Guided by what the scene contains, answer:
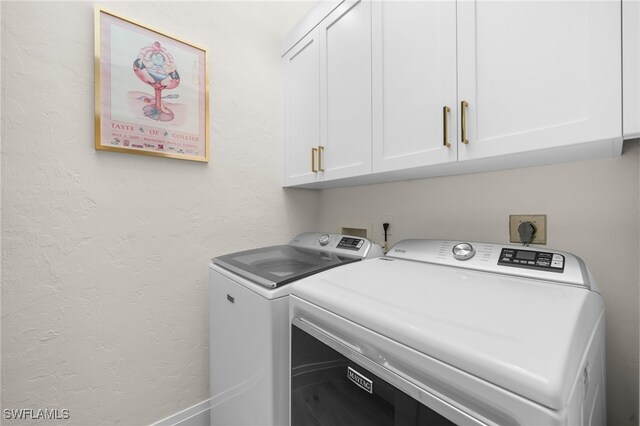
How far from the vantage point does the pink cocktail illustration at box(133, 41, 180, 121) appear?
4.32 feet

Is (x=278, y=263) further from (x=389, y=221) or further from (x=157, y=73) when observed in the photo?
(x=157, y=73)

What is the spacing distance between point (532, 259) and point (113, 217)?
5.38ft

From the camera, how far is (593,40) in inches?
26.4

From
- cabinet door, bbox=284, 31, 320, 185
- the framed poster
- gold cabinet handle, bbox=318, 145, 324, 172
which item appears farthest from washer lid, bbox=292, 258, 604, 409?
the framed poster

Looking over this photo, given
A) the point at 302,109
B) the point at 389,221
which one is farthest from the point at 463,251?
the point at 302,109

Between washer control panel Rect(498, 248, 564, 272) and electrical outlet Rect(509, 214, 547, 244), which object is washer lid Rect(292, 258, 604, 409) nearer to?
washer control panel Rect(498, 248, 564, 272)

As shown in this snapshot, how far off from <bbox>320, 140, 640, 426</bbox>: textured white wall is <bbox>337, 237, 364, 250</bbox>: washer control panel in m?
0.39

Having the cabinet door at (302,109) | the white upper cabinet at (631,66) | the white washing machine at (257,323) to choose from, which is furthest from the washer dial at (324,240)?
the white upper cabinet at (631,66)

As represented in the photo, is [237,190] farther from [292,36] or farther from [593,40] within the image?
[593,40]

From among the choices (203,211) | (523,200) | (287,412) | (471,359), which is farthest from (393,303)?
(203,211)

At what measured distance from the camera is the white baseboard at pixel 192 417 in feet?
4.60

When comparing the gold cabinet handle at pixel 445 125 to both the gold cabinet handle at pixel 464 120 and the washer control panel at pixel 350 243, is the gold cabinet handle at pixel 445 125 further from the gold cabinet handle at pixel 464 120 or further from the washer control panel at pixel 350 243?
the washer control panel at pixel 350 243

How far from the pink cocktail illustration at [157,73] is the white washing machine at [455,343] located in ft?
3.66

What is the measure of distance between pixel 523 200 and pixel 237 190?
137cm
